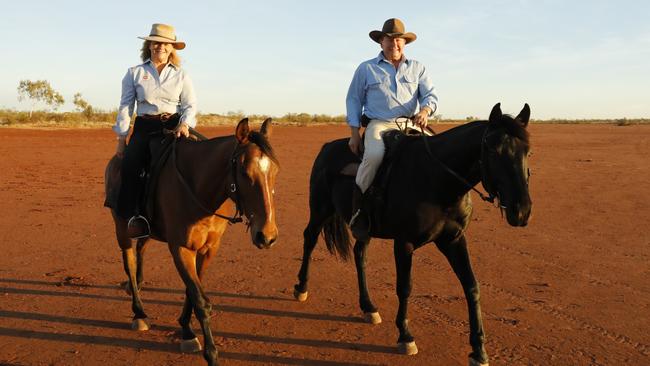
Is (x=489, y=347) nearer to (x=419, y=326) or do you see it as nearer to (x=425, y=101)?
(x=419, y=326)

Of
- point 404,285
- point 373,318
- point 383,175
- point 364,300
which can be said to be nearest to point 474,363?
point 404,285

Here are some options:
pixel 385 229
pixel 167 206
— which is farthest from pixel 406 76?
pixel 167 206

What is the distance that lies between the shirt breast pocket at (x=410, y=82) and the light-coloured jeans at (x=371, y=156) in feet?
1.62

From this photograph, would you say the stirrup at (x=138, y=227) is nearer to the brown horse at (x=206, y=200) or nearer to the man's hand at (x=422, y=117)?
the brown horse at (x=206, y=200)

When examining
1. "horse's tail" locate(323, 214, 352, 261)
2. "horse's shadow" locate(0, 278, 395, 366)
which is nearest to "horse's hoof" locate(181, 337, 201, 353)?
"horse's shadow" locate(0, 278, 395, 366)

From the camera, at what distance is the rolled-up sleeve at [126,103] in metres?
5.22

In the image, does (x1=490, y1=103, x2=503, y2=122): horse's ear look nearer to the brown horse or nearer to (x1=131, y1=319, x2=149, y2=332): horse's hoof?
the brown horse

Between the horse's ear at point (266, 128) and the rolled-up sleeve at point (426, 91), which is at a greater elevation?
the rolled-up sleeve at point (426, 91)

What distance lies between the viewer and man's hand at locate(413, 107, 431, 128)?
5055 millimetres

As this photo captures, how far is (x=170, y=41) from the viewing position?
5.19m

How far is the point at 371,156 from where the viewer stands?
4906mm

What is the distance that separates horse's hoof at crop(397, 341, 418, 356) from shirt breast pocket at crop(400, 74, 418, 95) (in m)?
2.44

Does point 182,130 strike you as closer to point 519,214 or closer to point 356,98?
Result: point 356,98

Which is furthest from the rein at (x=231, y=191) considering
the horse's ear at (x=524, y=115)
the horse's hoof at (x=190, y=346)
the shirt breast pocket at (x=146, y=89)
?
the horse's ear at (x=524, y=115)
